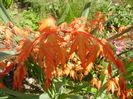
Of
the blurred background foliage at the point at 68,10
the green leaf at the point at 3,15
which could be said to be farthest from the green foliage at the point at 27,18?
the green leaf at the point at 3,15

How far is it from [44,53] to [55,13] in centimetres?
200

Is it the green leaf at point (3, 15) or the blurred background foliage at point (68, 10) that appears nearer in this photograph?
the green leaf at point (3, 15)

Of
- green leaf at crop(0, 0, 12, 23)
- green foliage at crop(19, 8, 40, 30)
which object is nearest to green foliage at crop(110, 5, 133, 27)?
green foliage at crop(19, 8, 40, 30)

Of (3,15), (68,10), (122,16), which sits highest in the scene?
(68,10)

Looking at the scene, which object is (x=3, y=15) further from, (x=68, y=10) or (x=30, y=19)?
(x=30, y=19)

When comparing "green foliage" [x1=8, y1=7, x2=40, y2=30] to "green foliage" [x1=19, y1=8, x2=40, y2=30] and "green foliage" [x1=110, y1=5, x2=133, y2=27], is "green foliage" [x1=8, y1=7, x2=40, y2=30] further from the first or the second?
"green foliage" [x1=110, y1=5, x2=133, y2=27]

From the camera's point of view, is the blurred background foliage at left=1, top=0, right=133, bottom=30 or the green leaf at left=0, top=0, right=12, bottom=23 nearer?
the green leaf at left=0, top=0, right=12, bottom=23

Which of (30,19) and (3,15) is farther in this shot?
(30,19)

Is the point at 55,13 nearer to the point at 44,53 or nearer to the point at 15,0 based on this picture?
the point at 15,0

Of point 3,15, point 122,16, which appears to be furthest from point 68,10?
point 3,15

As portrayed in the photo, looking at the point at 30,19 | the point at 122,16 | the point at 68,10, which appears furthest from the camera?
the point at 30,19

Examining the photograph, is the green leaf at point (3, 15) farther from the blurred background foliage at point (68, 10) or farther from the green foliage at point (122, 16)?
the green foliage at point (122, 16)

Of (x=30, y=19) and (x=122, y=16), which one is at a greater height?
(x=30, y=19)

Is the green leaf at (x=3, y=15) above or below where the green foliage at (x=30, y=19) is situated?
below
